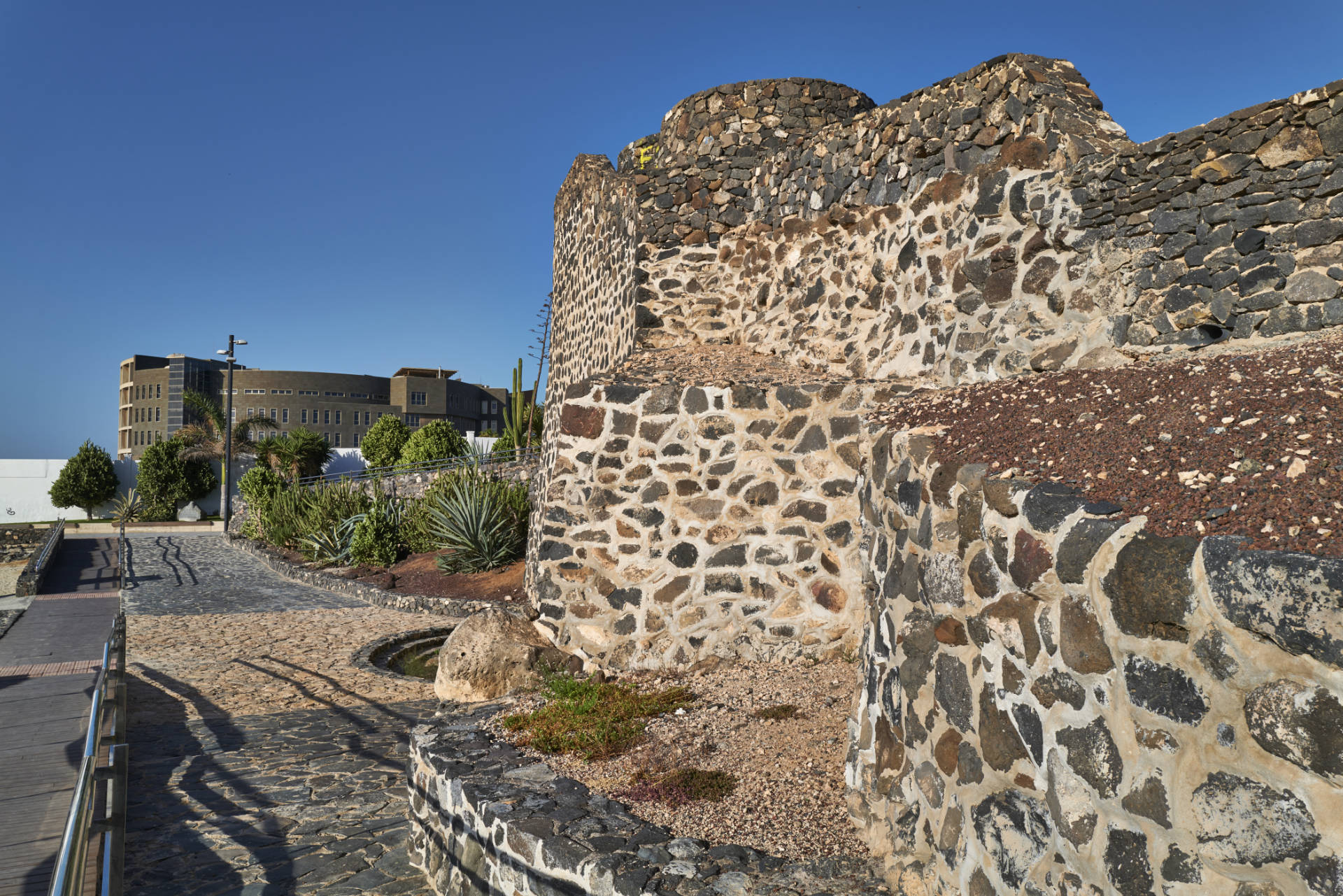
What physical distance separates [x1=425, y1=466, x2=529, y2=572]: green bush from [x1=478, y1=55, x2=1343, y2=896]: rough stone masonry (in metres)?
4.16

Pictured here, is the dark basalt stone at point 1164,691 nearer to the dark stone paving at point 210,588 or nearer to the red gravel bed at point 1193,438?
the red gravel bed at point 1193,438

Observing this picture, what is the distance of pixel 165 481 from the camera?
33.4 metres

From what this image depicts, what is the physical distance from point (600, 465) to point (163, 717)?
14.4 feet

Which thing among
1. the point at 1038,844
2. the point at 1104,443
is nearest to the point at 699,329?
the point at 1104,443

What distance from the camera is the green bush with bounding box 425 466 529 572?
12.4 meters

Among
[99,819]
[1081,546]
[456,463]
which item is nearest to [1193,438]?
[1081,546]

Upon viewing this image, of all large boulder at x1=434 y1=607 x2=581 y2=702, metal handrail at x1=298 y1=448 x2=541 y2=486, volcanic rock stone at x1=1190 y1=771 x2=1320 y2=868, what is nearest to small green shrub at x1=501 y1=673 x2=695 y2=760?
large boulder at x1=434 y1=607 x2=581 y2=702

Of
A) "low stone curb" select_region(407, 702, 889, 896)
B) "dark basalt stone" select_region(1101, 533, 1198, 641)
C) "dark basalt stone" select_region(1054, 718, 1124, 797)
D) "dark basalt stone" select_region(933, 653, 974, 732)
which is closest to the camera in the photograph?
"dark basalt stone" select_region(1101, 533, 1198, 641)

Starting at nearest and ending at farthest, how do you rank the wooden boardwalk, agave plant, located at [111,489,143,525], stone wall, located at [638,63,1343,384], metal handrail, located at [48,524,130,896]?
metal handrail, located at [48,524,130,896], stone wall, located at [638,63,1343,384], the wooden boardwalk, agave plant, located at [111,489,143,525]

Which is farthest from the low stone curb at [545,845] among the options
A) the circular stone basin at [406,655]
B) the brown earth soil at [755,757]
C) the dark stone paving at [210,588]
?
the dark stone paving at [210,588]

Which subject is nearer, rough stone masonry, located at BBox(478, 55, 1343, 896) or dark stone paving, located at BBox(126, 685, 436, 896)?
rough stone masonry, located at BBox(478, 55, 1343, 896)

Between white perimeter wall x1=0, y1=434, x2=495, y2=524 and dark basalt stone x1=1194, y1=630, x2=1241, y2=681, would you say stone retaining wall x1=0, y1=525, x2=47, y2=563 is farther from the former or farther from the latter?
dark basalt stone x1=1194, y1=630, x2=1241, y2=681

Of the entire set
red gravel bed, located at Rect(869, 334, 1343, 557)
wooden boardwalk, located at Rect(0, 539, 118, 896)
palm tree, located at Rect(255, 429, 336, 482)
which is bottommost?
wooden boardwalk, located at Rect(0, 539, 118, 896)

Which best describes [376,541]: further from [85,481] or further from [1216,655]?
[85,481]
